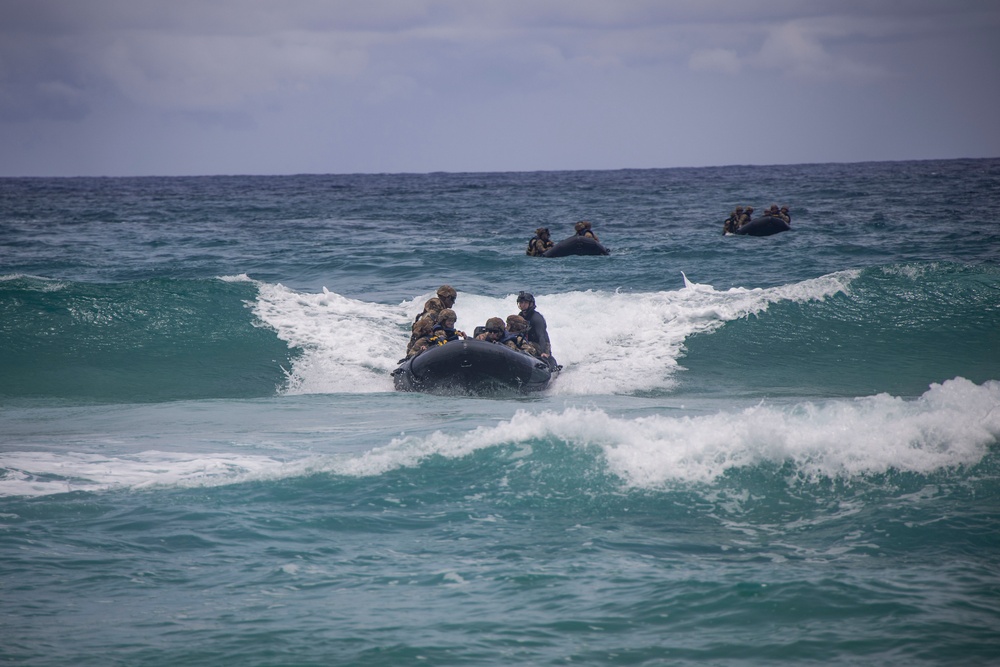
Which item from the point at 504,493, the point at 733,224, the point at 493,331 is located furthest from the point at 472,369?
the point at 733,224

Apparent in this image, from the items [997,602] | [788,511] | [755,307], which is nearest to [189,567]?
Answer: [788,511]

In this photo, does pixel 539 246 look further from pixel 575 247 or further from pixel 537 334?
pixel 537 334

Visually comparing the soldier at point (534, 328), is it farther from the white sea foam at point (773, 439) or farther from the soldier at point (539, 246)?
the soldier at point (539, 246)

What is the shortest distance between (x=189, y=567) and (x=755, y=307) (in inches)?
515

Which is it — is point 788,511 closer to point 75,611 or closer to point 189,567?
point 189,567

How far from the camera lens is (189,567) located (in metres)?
5.46

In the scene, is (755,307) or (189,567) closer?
(189,567)

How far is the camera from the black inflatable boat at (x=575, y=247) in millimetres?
23859

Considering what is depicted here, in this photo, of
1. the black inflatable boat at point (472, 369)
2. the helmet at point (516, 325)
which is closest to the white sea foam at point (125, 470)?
the black inflatable boat at point (472, 369)

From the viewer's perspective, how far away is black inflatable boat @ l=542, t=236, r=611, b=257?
23859 millimetres

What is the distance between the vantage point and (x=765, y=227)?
28578 millimetres

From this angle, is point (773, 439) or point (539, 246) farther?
point (539, 246)

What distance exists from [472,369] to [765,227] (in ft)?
64.0

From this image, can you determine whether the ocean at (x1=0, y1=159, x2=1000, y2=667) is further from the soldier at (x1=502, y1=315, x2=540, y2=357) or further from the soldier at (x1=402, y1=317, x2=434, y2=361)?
the soldier at (x1=402, y1=317, x2=434, y2=361)
